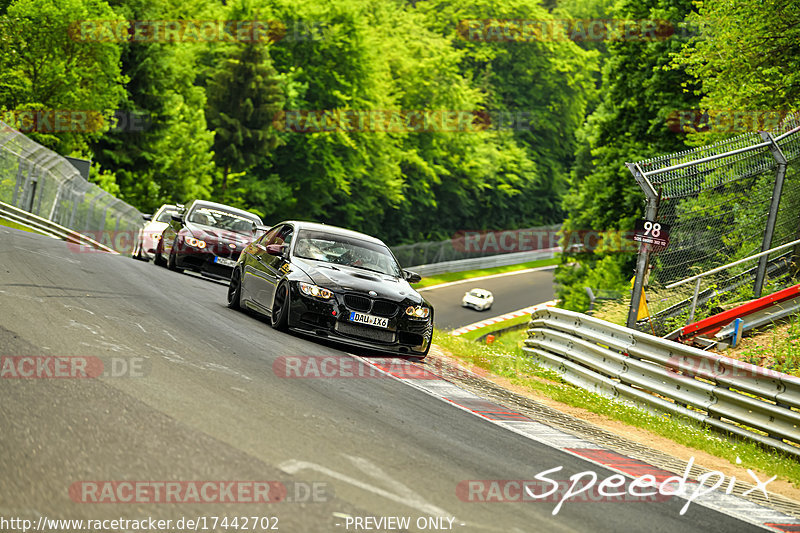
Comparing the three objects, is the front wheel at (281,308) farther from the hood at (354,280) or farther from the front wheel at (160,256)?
the front wheel at (160,256)

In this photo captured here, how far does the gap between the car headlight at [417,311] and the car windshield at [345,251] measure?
102 centimetres

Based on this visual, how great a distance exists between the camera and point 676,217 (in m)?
13.5

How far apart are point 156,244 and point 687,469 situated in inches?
669

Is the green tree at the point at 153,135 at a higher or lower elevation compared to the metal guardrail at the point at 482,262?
higher

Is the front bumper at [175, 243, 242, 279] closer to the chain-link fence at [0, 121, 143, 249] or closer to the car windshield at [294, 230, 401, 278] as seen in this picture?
the car windshield at [294, 230, 401, 278]

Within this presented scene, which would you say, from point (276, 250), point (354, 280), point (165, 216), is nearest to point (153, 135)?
point (165, 216)

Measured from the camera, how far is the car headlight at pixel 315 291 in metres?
11.2

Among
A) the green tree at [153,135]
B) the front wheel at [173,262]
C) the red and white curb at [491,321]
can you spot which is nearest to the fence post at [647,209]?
the front wheel at [173,262]

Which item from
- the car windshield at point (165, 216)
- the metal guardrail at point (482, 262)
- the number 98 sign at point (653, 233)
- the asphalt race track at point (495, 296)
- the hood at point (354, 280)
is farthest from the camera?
the metal guardrail at point (482, 262)

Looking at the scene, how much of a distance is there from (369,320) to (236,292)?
3.40 metres

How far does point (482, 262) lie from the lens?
68875mm

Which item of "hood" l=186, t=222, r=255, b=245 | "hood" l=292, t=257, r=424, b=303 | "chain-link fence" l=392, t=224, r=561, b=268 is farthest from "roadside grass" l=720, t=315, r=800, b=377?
"chain-link fence" l=392, t=224, r=561, b=268

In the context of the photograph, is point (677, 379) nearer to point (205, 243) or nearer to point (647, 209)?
point (647, 209)

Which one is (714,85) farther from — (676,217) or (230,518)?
(230,518)
